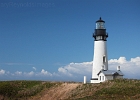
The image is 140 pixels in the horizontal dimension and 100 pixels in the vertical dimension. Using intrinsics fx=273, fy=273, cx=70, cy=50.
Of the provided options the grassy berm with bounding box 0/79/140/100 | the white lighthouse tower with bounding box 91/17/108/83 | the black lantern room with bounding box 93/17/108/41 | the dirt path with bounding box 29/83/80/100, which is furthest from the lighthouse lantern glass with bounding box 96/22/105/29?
the dirt path with bounding box 29/83/80/100

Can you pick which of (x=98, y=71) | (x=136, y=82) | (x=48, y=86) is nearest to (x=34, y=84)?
(x=48, y=86)

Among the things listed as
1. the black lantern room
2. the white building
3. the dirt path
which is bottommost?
the dirt path

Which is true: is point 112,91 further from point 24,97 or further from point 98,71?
point 24,97

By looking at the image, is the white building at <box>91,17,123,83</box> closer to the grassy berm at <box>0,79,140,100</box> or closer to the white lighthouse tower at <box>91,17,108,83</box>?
the white lighthouse tower at <box>91,17,108,83</box>

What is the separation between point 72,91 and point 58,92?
2764 mm

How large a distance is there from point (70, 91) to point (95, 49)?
10585 mm

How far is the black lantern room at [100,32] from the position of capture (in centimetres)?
5128

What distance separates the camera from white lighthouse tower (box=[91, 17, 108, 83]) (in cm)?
5069

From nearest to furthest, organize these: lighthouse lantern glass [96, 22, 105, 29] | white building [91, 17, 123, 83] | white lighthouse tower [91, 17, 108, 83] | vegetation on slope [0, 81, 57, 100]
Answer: vegetation on slope [0, 81, 57, 100]
white building [91, 17, 123, 83]
white lighthouse tower [91, 17, 108, 83]
lighthouse lantern glass [96, 22, 105, 29]

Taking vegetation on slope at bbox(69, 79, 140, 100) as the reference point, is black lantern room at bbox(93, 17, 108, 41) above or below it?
above

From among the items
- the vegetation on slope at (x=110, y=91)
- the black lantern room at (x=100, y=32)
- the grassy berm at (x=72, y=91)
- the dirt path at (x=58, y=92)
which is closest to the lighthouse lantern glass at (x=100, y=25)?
the black lantern room at (x=100, y=32)

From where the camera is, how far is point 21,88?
170 ft

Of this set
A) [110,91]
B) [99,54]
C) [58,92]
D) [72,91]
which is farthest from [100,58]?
[110,91]

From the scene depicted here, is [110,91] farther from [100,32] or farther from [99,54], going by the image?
[100,32]
